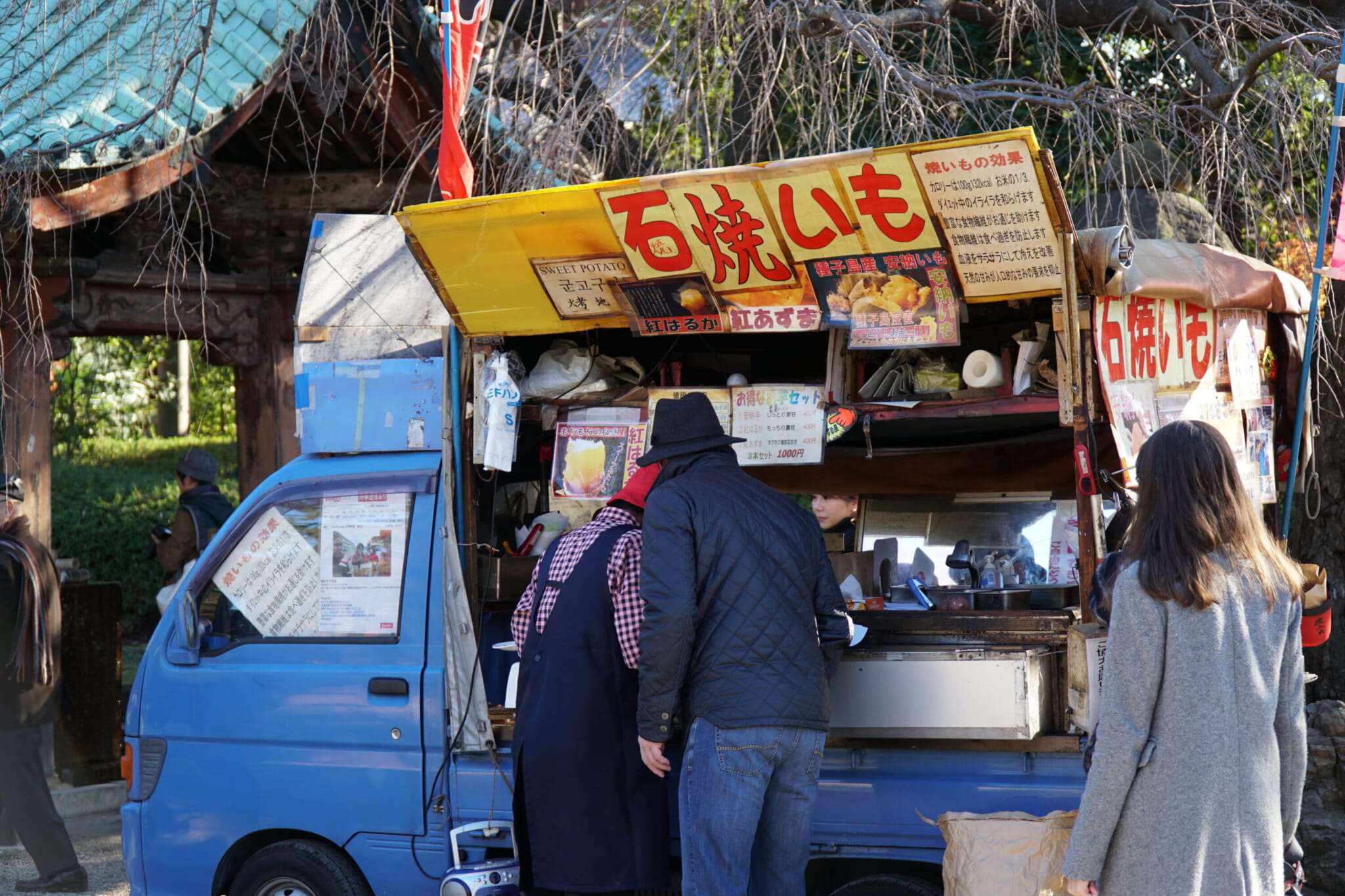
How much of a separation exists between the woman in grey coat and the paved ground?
4.64 metres

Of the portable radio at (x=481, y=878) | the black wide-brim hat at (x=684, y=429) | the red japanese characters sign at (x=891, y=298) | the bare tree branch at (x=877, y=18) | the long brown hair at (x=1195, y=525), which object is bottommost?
the portable radio at (x=481, y=878)

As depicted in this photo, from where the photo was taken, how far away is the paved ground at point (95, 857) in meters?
5.81

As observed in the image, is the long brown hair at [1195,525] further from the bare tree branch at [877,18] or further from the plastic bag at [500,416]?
the bare tree branch at [877,18]

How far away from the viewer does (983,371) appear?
4.03 meters

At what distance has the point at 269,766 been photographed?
412 cm

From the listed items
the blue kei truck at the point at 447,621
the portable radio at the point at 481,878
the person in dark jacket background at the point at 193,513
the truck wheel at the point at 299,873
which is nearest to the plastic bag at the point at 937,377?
the blue kei truck at the point at 447,621

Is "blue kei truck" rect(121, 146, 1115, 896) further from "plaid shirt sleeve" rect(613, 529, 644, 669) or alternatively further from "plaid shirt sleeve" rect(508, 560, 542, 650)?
"plaid shirt sleeve" rect(613, 529, 644, 669)

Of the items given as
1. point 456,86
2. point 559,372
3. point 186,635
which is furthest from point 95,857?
point 456,86

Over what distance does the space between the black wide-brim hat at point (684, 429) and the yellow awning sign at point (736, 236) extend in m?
0.45

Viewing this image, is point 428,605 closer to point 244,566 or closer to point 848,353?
point 244,566

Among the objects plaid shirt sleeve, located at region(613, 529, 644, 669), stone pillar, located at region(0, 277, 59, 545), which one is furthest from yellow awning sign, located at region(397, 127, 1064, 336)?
stone pillar, located at region(0, 277, 59, 545)

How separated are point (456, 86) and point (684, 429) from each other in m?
1.77

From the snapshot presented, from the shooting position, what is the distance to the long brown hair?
2.58 metres

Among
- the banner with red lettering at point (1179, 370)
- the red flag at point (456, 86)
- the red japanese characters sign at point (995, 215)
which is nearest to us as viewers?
the red japanese characters sign at point (995, 215)
